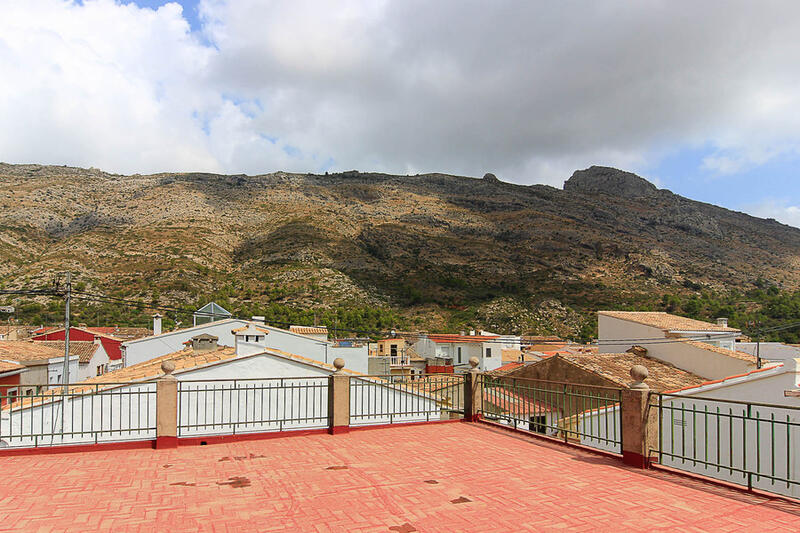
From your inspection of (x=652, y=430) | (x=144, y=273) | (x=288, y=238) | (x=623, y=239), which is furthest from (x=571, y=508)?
(x=623, y=239)

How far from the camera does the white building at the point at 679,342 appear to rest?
73.7ft

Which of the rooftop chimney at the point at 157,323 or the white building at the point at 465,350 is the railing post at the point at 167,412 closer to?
the rooftop chimney at the point at 157,323

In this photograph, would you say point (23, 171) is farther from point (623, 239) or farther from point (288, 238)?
point (623, 239)

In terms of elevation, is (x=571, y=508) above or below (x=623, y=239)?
below

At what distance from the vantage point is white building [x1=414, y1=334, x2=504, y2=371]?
42.2 metres

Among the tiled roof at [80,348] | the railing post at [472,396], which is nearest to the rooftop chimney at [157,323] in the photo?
the tiled roof at [80,348]

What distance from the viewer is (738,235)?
115375 mm

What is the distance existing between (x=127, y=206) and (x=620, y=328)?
8647 cm

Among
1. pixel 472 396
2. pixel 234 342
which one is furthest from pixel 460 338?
pixel 472 396

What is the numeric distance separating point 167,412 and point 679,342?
23308mm

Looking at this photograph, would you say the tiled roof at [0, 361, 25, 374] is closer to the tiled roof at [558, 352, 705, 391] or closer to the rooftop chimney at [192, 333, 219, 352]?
the rooftop chimney at [192, 333, 219, 352]

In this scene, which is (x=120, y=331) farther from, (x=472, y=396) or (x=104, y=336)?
(x=472, y=396)

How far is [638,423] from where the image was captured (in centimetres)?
798

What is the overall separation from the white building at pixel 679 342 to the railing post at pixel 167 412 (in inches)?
826
